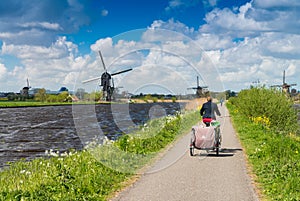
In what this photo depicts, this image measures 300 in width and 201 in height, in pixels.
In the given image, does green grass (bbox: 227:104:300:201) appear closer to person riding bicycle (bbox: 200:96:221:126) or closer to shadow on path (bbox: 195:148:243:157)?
shadow on path (bbox: 195:148:243:157)

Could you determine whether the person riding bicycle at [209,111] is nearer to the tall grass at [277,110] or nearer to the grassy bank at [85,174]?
the grassy bank at [85,174]

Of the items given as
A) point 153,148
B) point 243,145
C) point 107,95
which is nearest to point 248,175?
point 153,148

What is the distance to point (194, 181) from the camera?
9414 millimetres

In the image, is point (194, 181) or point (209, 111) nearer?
point (194, 181)

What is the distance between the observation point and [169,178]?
981 centimetres

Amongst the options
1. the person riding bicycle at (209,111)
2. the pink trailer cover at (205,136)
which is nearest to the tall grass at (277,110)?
the person riding bicycle at (209,111)

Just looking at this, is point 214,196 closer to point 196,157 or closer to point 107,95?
point 196,157

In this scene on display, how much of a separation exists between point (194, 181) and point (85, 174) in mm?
2733

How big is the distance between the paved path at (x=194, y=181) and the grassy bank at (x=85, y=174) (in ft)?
1.87

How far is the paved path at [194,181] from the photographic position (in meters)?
8.08

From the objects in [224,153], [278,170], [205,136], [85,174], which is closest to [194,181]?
[278,170]

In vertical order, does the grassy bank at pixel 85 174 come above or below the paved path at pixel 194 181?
above

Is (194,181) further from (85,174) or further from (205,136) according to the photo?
(205,136)

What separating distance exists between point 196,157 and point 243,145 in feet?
14.3
